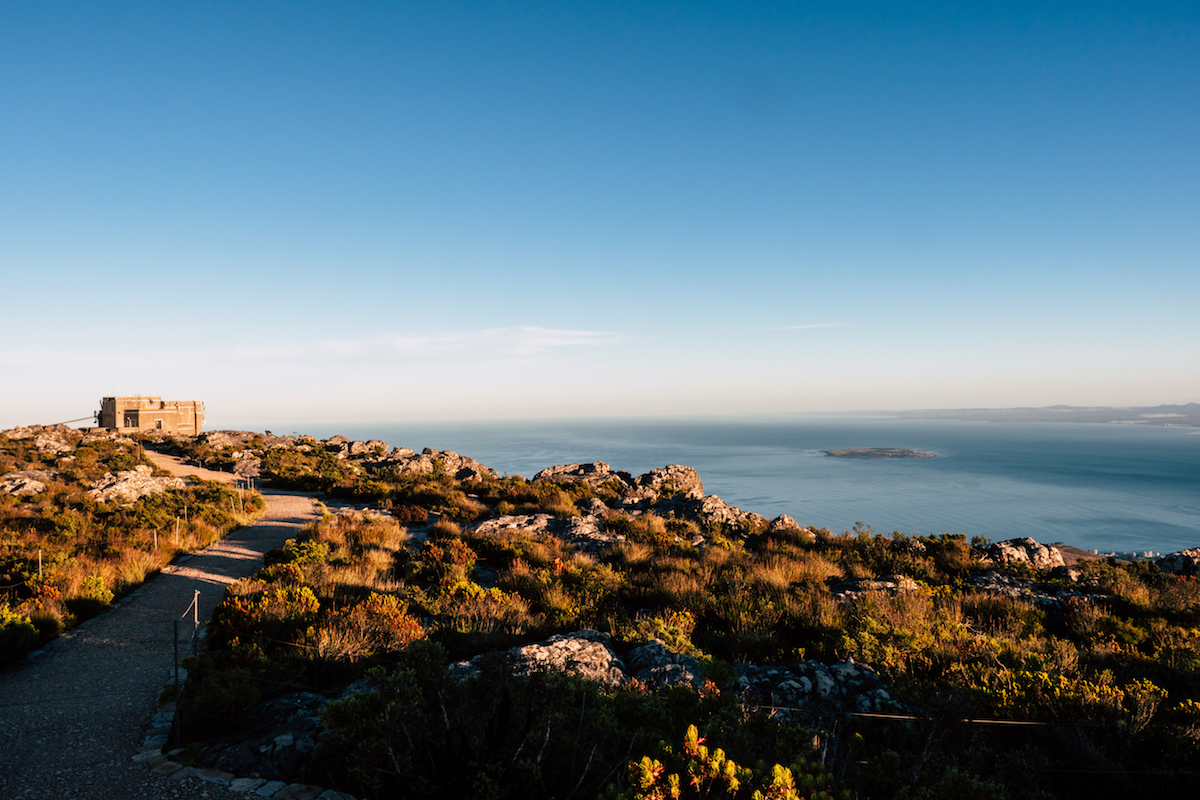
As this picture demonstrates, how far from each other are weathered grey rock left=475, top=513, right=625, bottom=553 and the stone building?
4037 centimetres

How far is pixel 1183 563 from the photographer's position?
480 inches

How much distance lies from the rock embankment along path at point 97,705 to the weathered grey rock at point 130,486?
9.40 meters

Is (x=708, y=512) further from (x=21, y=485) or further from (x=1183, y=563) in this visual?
(x=21, y=485)

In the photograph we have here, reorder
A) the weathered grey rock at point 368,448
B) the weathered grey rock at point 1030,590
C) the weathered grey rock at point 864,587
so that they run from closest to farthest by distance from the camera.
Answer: the weathered grey rock at point 1030,590
the weathered grey rock at point 864,587
the weathered grey rock at point 368,448

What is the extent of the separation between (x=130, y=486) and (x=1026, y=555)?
27.4 metres

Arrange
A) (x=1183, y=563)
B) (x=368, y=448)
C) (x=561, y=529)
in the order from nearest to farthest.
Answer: (x=1183, y=563)
(x=561, y=529)
(x=368, y=448)

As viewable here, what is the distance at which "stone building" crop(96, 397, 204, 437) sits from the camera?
4062 centimetres

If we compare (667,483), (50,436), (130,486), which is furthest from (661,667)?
(50,436)

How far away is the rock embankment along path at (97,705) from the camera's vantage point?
3.96 metres

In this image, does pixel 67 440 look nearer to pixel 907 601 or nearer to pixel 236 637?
pixel 236 637

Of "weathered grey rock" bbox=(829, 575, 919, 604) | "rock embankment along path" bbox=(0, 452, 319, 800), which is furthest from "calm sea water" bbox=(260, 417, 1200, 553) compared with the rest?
"rock embankment along path" bbox=(0, 452, 319, 800)

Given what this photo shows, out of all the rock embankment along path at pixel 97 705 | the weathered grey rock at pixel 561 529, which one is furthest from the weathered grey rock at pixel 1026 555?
the rock embankment along path at pixel 97 705

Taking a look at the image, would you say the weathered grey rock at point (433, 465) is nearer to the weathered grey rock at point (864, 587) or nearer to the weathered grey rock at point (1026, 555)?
the weathered grey rock at point (864, 587)

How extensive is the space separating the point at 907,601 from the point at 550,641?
6350 millimetres
